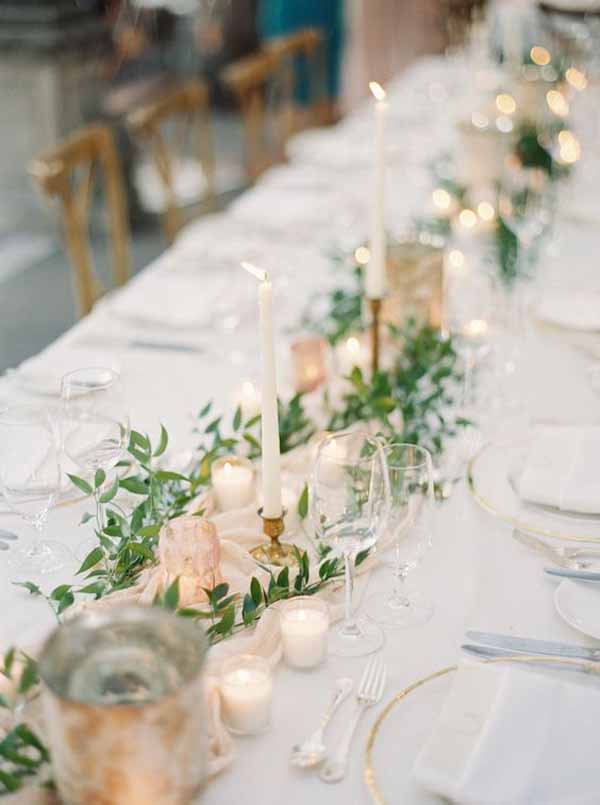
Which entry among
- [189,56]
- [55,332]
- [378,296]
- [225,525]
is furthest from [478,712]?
[189,56]

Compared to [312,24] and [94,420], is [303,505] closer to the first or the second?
[94,420]

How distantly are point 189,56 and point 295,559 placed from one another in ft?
24.6

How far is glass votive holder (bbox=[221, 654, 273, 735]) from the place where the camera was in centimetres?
109

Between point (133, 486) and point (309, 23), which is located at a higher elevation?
point (309, 23)

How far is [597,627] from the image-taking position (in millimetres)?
1225

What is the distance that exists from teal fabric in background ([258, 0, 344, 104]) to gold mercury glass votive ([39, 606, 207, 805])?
702 centimetres

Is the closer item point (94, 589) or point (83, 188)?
point (94, 589)

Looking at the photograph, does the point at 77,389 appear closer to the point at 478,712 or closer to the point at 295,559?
the point at 295,559

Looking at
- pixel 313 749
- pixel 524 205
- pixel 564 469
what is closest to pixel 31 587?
pixel 313 749

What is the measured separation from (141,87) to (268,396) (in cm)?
650

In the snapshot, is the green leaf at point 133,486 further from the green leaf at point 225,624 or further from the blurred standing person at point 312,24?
the blurred standing person at point 312,24

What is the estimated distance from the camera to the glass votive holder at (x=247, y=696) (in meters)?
1.09

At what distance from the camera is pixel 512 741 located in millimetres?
1023

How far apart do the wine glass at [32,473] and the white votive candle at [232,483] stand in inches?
8.5
